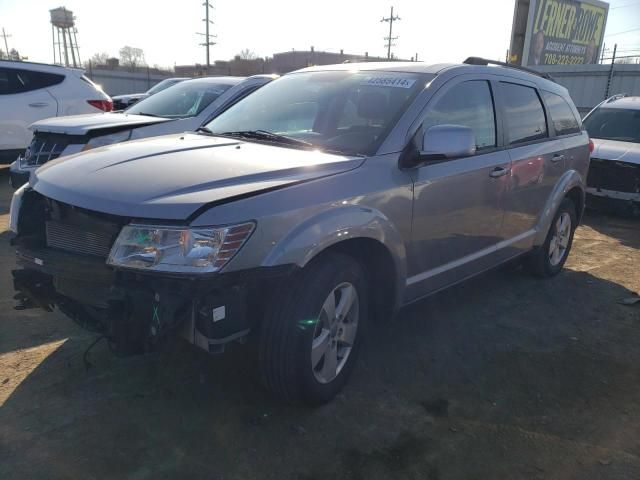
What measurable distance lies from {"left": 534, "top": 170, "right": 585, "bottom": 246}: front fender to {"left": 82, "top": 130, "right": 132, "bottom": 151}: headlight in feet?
13.7

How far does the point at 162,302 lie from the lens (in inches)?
89.0

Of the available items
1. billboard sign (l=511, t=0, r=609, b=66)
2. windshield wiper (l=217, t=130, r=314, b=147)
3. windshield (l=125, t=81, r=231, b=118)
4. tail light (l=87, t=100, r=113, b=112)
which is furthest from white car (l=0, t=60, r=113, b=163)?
billboard sign (l=511, t=0, r=609, b=66)

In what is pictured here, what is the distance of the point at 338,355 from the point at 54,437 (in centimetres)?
148

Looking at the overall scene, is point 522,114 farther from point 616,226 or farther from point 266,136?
point 616,226

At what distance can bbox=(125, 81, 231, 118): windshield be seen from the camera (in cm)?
649

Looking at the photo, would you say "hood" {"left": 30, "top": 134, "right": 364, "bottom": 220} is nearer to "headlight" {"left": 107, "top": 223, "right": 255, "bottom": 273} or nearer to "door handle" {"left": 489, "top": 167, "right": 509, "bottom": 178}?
"headlight" {"left": 107, "top": 223, "right": 255, "bottom": 273}

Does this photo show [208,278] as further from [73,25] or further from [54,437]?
[73,25]

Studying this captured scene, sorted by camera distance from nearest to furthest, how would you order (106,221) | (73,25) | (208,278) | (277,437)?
(208,278), (106,221), (277,437), (73,25)

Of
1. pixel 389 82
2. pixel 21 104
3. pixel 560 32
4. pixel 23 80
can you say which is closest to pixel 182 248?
pixel 389 82

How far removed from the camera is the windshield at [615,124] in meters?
8.38

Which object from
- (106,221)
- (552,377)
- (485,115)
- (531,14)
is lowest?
(552,377)

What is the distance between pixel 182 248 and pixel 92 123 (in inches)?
159

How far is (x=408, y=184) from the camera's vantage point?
3.10 m

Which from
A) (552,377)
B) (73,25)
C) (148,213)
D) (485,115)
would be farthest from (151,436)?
(73,25)
